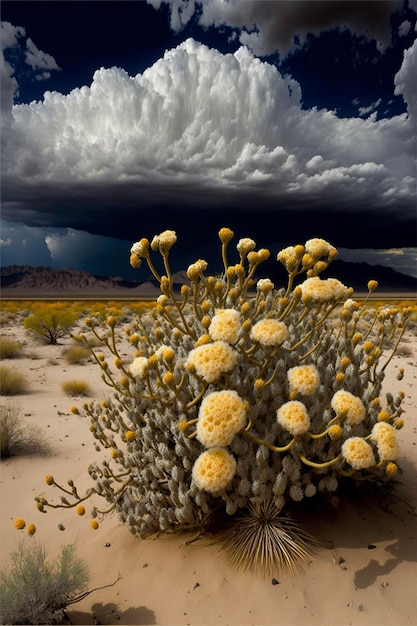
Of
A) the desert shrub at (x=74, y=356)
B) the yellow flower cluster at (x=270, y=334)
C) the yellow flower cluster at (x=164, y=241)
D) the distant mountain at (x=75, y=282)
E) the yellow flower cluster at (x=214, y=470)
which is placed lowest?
the distant mountain at (x=75, y=282)

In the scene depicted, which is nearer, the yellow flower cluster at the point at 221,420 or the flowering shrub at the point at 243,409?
the yellow flower cluster at the point at 221,420

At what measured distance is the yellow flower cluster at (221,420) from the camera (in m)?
2.19

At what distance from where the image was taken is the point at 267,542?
286cm

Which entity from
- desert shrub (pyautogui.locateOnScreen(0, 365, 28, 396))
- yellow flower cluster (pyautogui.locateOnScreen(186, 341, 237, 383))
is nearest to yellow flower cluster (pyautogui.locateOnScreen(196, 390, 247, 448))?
yellow flower cluster (pyautogui.locateOnScreen(186, 341, 237, 383))

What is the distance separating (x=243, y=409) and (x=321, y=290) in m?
0.99

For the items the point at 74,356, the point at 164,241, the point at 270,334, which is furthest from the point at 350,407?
the point at 74,356

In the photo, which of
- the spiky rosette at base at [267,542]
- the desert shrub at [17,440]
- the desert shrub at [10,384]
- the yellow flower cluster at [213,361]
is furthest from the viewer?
the desert shrub at [10,384]

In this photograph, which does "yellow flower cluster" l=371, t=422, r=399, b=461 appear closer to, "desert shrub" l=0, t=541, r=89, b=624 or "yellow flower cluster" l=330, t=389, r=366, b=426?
"yellow flower cluster" l=330, t=389, r=366, b=426

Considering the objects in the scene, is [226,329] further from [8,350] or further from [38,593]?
[8,350]

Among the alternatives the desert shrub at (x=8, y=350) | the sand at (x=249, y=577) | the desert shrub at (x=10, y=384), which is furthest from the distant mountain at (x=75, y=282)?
the sand at (x=249, y=577)

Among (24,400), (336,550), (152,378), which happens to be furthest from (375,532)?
(24,400)

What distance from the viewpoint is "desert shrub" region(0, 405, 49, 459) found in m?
5.43

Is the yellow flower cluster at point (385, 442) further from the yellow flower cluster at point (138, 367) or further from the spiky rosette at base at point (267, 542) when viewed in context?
the yellow flower cluster at point (138, 367)

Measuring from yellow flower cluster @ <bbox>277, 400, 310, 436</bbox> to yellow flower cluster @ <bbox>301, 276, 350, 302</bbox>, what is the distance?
0.71 m
